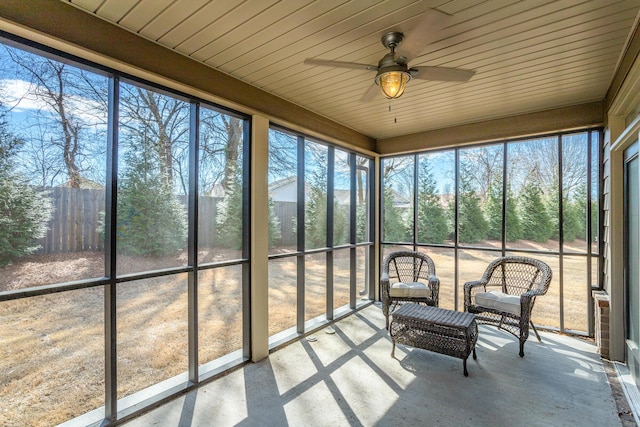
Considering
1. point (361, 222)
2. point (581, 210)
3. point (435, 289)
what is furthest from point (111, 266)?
point (581, 210)

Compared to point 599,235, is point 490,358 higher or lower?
lower

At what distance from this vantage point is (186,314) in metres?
2.87

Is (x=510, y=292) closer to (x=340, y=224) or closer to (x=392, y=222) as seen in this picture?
(x=392, y=222)

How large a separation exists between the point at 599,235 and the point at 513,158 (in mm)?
1378

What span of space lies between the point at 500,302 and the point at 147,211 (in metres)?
3.82

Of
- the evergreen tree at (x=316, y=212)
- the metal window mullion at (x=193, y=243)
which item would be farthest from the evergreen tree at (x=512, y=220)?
the metal window mullion at (x=193, y=243)

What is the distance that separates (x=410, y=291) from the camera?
4.23 m

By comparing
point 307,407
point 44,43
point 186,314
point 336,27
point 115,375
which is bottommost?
point 307,407

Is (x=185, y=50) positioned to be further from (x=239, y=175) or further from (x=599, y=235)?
(x=599, y=235)

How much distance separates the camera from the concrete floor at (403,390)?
7.98ft

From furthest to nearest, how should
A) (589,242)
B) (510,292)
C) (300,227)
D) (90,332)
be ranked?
(510,292), (300,227), (589,242), (90,332)

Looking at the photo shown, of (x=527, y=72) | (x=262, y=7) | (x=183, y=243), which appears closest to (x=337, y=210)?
(x=183, y=243)

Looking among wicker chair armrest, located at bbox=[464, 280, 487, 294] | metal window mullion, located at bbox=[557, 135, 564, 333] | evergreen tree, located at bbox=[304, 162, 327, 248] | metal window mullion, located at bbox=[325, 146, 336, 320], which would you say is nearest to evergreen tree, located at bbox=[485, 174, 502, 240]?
metal window mullion, located at bbox=[557, 135, 564, 333]

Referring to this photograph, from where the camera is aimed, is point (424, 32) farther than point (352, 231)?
No
